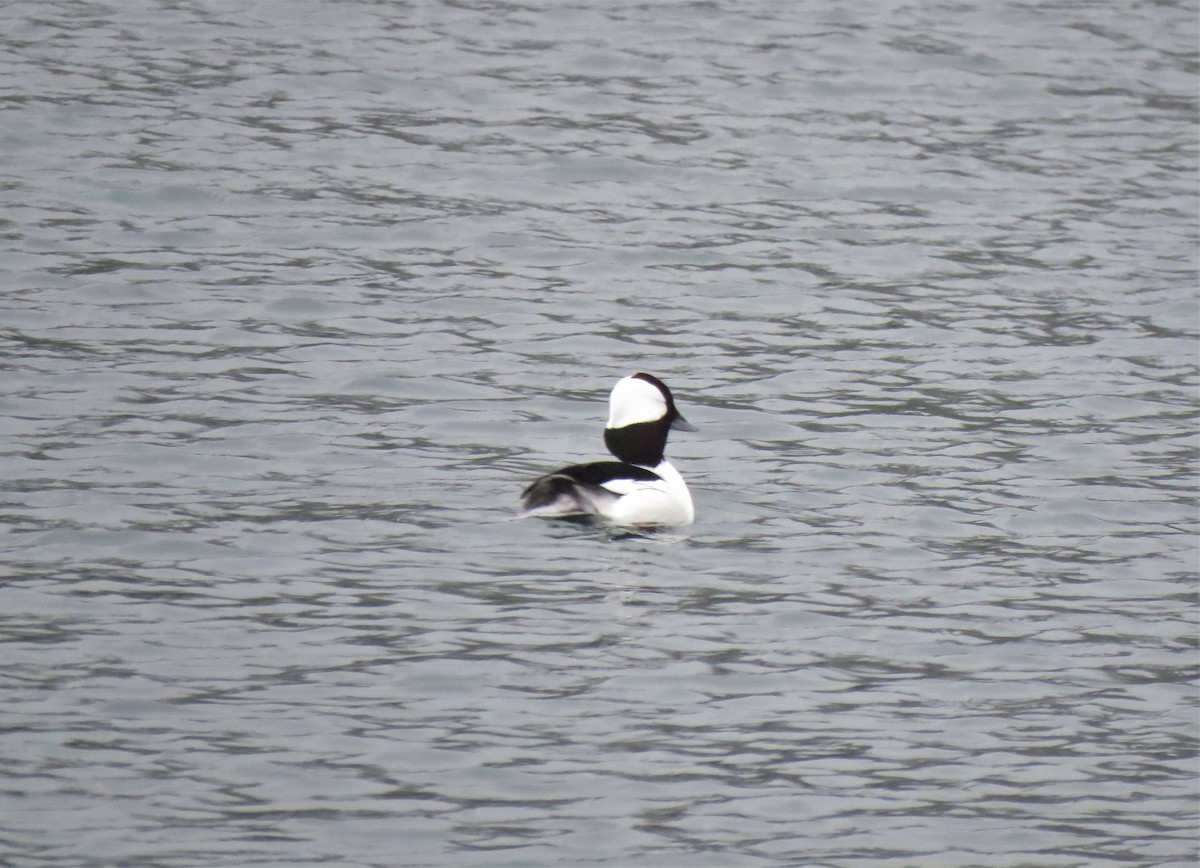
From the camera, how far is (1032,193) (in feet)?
50.3

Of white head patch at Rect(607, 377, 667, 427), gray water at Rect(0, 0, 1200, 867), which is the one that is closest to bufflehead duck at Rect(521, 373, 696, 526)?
white head patch at Rect(607, 377, 667, 427)

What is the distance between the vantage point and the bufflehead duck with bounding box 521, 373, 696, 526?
9.16 meters

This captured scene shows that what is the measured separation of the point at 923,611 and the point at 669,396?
206 centimetres

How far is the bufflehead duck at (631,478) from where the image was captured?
360 inches

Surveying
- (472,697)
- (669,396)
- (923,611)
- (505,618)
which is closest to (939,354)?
(669,396)

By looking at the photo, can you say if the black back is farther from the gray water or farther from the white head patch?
the white head patch

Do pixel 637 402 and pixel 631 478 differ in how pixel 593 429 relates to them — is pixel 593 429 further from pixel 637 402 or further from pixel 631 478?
pixel 631 478

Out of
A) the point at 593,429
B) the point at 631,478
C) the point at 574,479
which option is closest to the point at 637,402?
the point at 631,478

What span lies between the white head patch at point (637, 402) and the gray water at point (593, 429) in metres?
0.53

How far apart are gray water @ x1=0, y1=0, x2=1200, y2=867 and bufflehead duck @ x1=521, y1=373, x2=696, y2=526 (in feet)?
0.56

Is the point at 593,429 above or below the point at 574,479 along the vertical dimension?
below

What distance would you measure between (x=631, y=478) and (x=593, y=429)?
1.65 metres

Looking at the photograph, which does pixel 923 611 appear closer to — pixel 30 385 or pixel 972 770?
pixel 972 770

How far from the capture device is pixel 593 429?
11.0 metres
